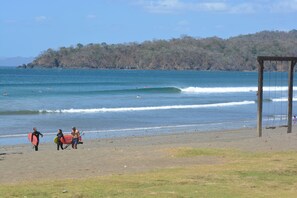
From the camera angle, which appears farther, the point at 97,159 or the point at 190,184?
the point at 97,159

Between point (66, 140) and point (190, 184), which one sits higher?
point (190, 184)

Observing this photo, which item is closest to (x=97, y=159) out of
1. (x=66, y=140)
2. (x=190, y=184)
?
(x=66, y=140)

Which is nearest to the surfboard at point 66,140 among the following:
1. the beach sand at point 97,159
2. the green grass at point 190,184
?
the beach sand at point 97,159

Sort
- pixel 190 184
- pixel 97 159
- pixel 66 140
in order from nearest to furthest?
pixel 190 184 < pixel 97 159 < pixel 66 140

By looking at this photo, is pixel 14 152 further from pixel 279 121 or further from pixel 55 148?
pixel 279 121

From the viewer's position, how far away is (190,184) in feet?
44.7

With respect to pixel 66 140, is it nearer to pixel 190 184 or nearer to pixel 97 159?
pixel 97 159

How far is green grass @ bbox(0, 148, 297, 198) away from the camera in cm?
1249

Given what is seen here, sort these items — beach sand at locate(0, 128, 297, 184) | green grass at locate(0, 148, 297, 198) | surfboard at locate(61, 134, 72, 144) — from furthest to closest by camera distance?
surfboard at locate(61, 134, 72, 144), beach sand at locate(0, 128, 297, 184), green grass at locate(0, 148, 297, 198)

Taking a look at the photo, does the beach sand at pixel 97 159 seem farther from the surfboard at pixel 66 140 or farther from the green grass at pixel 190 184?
the green grass at pixel 190 184

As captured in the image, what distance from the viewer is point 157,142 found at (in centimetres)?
2669

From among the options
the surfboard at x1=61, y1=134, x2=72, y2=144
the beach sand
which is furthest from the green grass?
the surfboard at x1=61, y1=134, x2=72, y2=144

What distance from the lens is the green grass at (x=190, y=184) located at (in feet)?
41.0

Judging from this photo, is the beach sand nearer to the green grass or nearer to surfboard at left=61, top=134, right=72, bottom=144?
surfboard at left=61, top=134, right=72, bottom=144
